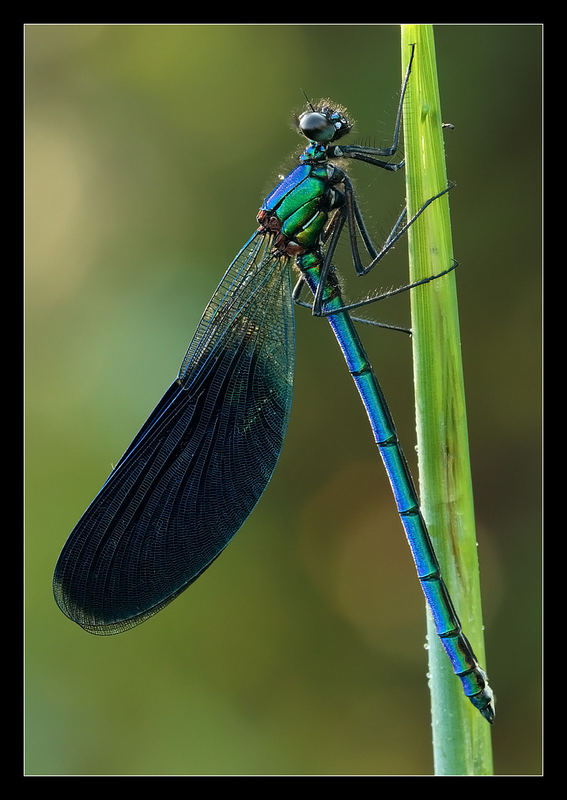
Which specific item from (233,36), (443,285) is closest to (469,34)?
(233,36)

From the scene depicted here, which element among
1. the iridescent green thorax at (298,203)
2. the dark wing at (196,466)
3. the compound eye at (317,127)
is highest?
the compound eye at (317,127)

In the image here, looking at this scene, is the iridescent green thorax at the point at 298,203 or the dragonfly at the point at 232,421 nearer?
the dragonfly at the point at 232,421

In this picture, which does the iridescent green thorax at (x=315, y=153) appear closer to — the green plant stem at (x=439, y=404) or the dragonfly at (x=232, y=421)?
the dragonfly at (x=232, y=421)

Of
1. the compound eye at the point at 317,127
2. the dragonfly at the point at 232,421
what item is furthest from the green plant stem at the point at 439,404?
the compound eye at the point at 317,127

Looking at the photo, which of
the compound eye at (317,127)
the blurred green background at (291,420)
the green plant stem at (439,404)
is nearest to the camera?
the green plant stem at (439,404)

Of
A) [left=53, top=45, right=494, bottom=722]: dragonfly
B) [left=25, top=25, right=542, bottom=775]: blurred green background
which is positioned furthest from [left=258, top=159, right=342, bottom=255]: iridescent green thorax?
[left=25, top=25, right=542, bottom=775]: blurred green background

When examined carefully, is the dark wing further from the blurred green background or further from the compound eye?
the blurred green background

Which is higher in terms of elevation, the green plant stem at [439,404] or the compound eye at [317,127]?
the compound eye at [317,127]
